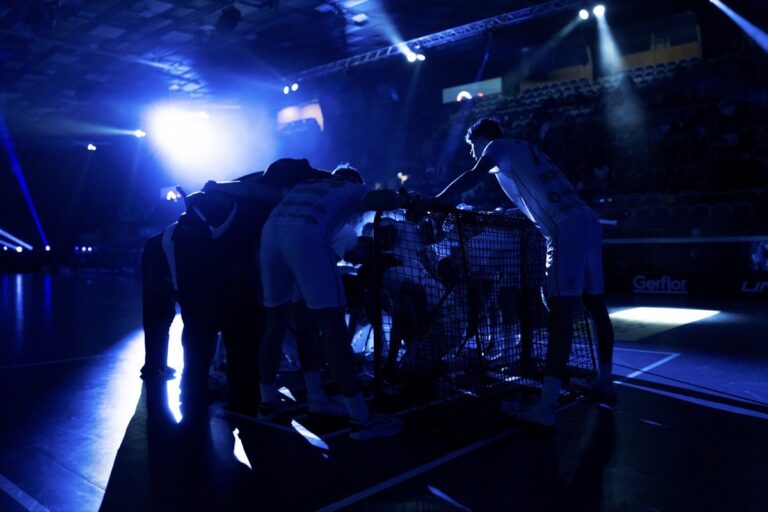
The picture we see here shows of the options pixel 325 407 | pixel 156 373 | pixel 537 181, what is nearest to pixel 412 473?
pixel 325 407

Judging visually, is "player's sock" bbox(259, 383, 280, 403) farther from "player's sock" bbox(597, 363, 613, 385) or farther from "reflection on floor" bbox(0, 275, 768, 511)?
"player's sock" bbox(597, 363, 613, 385)

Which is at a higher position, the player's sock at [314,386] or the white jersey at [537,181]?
the white jersey at [537,181]

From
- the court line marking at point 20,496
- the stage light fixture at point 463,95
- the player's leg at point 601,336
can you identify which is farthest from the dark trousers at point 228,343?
the stage light fixture at point 463,95

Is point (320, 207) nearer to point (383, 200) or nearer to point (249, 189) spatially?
point (383, 200)

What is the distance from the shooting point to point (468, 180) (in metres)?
2.91

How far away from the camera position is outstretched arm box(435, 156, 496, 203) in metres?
2.85

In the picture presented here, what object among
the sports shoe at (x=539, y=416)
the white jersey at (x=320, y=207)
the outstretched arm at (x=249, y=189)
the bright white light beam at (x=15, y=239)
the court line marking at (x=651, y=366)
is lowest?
the court line marking at (x=651, y=366)

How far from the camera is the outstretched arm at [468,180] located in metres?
2.85

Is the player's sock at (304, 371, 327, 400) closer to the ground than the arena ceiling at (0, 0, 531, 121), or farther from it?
closer to the ground

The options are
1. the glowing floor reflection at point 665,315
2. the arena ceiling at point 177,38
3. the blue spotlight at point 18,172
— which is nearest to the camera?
the glowing floor reflection at point 665,315

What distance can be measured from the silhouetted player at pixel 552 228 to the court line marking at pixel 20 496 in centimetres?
207

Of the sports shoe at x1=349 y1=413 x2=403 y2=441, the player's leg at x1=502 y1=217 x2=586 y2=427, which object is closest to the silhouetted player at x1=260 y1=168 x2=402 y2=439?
the sports shoe at x1=349 y1=413 x2=403 y2=441

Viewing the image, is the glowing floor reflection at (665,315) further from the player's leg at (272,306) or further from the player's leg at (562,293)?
the player's leg at (272,306)

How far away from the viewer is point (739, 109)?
1112cm
